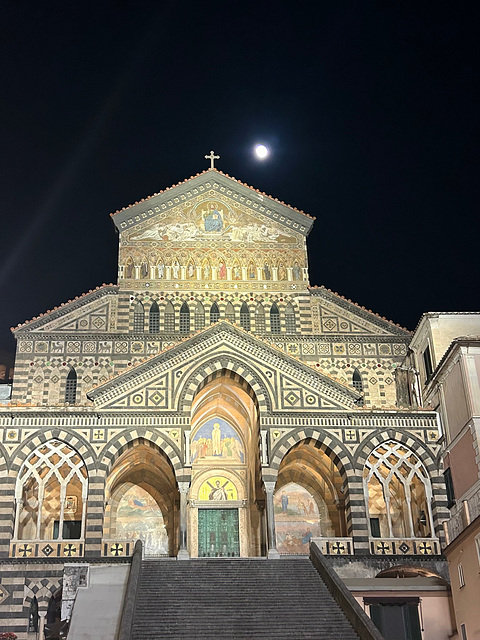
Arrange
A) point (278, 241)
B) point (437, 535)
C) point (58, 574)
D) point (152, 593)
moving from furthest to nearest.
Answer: point (278, 241) < point (437, 535) < point (58, 574) < point (152, 593)

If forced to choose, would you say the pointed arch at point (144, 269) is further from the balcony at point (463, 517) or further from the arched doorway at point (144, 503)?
the balcony at point (463, 517)

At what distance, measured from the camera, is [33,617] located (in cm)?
2889

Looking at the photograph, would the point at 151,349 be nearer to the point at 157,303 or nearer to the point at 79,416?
Result: the point at 157,303

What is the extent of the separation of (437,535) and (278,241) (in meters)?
17.6

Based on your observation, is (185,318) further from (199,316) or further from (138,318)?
(138,318)

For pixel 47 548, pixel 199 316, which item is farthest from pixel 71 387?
pixel 47 548

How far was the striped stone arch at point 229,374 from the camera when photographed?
3297 centimetres

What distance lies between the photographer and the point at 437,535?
31.6 m

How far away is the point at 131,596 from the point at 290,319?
19632mm

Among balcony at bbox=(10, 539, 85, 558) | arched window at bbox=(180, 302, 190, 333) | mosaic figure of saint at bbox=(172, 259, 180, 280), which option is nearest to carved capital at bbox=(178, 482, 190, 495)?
balcony at bbox=(10, 539, 85, 558)

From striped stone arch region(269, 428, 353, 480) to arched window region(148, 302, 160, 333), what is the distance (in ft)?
35.1

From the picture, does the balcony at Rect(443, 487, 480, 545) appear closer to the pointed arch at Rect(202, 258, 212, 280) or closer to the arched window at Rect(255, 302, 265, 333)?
the arched window at Rect(255, 302, 265, 333)

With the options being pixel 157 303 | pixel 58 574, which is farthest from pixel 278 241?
pixel 58 574

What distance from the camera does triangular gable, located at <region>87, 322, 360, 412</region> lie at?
3275 cm
